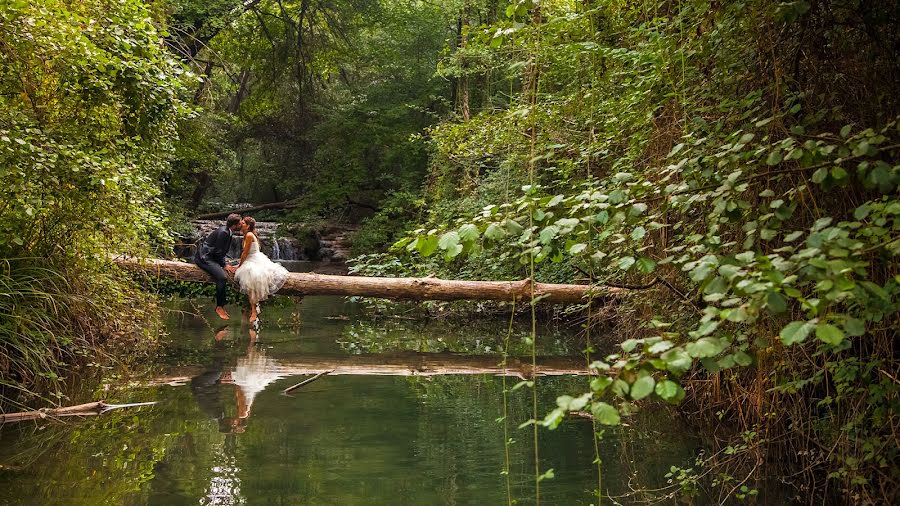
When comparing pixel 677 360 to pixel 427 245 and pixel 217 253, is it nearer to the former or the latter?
pixel 427 245

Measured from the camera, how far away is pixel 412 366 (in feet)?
32.0

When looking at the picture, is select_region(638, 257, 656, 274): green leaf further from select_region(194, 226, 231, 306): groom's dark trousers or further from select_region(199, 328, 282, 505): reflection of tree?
select_region(194, 226, 231, 306): groom's dark trousers

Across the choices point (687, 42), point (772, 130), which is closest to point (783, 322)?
point (772, 130)

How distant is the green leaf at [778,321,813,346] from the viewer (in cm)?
233

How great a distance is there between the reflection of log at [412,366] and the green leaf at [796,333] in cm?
643

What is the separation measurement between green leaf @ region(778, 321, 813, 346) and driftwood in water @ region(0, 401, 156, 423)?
6.14 meters

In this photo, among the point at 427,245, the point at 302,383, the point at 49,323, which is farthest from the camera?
the point at 302,383

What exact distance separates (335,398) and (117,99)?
385 centimetres

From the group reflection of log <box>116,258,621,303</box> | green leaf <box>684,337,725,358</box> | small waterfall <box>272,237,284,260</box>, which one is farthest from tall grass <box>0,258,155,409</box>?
small waterfall <box>272,237,284,260</box>

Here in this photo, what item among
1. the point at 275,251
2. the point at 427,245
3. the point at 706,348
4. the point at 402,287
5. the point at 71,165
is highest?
the point at 275,251

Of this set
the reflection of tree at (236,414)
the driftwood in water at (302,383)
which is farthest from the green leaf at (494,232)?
the driftwood in water at (302,383)

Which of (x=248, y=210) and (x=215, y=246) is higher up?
(x=248, y=210)

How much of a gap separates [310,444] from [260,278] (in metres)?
6.71

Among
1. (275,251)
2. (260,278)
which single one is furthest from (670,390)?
(275,251)
